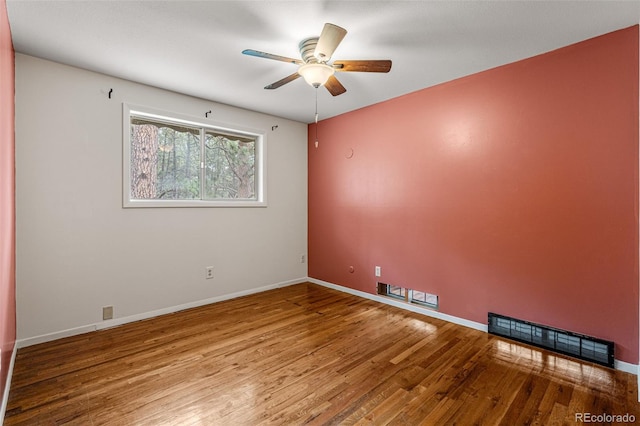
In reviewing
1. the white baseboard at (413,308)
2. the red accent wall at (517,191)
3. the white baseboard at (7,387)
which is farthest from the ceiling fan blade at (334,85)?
the white baseboard at (7,387)

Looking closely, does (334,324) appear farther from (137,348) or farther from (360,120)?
(360,120)

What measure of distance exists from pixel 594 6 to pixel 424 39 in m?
1.03

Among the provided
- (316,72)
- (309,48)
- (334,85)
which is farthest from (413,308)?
(309,48)

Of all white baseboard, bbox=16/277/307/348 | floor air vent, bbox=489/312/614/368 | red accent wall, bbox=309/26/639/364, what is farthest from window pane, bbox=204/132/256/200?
floor air vent, bbox=489/312/614/368

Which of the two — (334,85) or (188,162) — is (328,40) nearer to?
(334,85)

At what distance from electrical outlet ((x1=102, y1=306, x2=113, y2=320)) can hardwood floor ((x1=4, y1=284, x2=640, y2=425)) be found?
171 mm

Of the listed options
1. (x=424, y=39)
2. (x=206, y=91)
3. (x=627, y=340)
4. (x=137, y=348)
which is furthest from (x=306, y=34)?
(x=627, y=340)

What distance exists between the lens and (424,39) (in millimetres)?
2312

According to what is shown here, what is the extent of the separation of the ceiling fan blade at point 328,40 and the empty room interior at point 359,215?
0.02 meters

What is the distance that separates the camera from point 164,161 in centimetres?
348

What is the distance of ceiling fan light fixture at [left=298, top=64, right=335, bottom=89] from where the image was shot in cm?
221

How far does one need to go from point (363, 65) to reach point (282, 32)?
0.64 m

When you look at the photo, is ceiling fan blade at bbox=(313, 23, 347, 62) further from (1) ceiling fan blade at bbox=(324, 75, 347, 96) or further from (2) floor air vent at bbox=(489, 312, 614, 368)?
(2) floor air vent at bbox=(489, 312, 614, 368)

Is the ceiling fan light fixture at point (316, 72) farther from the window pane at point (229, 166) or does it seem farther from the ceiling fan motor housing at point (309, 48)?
the window pane at point (229, 166)
